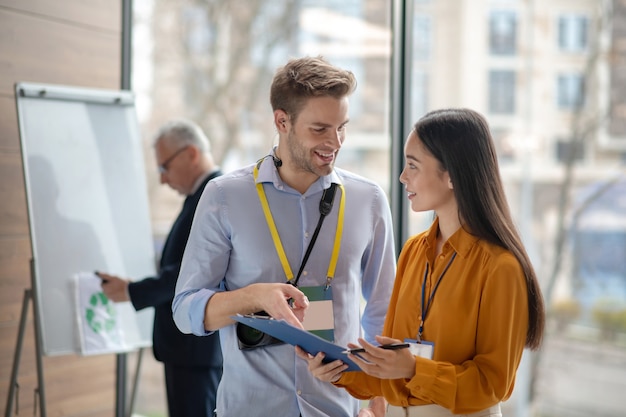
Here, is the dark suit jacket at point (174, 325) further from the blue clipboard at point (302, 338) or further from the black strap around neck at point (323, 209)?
the blue clipboard at point (302, 338)

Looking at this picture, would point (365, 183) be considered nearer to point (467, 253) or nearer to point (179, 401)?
point (467, 253)

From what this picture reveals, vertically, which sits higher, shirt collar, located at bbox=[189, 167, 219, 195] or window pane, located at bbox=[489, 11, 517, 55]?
window pane, located at bbox=[489, 11, 517, 55]

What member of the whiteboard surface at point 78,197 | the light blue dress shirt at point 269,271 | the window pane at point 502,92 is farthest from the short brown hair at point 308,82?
the window pane at point 502,92

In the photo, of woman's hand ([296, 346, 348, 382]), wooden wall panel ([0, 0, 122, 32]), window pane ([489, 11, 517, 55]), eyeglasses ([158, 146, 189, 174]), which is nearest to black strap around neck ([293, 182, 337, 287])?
woman's hand ([296, 346, 348, 382])

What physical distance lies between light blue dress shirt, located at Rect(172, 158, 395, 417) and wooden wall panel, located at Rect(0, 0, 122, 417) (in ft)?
6.90

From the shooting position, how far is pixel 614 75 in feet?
16.0

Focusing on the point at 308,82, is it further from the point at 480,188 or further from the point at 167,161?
the point at 167,161

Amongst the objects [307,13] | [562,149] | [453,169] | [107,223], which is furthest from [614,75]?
[453,169]

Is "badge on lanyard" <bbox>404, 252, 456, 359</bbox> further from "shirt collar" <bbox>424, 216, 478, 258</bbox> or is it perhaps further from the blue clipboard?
the blue clipboard

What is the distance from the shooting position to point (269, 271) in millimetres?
2047

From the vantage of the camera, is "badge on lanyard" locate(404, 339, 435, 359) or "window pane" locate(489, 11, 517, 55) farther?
"window pane" locate(489, 11, 517, 55)

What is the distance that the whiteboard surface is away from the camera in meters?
3.65

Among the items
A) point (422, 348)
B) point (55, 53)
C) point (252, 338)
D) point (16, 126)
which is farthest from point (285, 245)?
point (55, 53)

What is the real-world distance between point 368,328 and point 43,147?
7.32 feet
